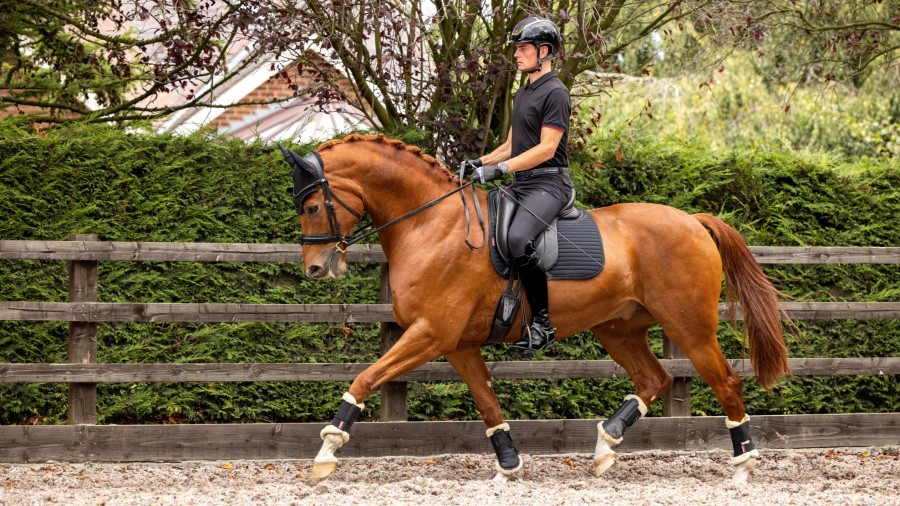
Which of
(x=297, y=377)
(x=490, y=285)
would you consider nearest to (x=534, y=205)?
(x=490, y=285)

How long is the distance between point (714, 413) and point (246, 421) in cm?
361

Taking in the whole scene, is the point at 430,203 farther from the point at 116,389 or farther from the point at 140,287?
the point at 116,389

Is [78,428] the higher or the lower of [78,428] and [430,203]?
the lower

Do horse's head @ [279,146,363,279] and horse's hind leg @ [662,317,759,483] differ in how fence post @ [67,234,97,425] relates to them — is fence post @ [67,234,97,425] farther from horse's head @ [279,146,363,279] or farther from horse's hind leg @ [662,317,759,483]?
horse's hind leg @ [662,317,759,483]

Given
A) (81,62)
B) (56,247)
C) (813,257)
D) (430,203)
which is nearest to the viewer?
(430,203)

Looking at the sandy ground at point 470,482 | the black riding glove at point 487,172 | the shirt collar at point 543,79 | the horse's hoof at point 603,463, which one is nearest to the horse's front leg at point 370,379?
the sandy ground at point 470,482

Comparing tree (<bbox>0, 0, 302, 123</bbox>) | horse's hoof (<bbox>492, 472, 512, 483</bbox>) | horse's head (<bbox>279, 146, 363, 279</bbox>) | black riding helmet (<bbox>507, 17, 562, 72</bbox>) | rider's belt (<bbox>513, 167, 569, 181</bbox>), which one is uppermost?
tree (<bbox>0, 0, 302, 123</bbox>)

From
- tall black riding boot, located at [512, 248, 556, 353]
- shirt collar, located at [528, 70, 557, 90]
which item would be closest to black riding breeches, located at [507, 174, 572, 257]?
tall black riding boot, located at [512, 248, 556, 353]

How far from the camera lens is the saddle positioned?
5.72 m

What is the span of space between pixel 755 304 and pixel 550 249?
4.87ft

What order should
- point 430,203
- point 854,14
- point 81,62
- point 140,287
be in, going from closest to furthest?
point 430,203, point 140,287, point 81,62, point 854,14

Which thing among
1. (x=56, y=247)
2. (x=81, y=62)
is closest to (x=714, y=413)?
(x=56, y=247)

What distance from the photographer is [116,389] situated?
6719mm

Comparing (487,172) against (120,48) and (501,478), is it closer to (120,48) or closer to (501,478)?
(501,478)
